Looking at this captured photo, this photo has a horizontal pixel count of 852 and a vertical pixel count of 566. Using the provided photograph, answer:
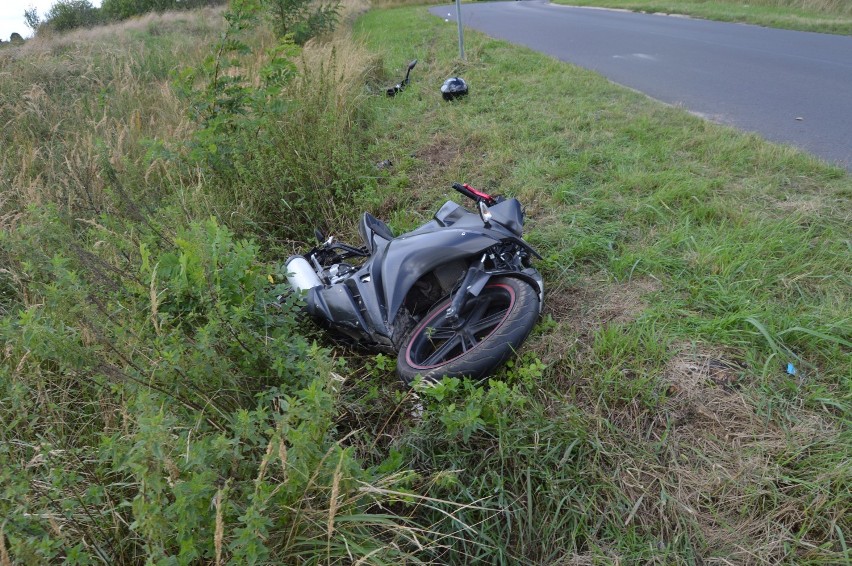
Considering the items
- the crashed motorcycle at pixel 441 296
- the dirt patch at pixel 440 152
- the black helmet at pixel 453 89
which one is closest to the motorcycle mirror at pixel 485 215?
the crashed motorcycle at pixel 441 296

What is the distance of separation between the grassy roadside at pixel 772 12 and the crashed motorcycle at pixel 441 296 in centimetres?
1271

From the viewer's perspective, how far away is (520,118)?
596 centimetres

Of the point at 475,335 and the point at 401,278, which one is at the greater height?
the point at 401,278

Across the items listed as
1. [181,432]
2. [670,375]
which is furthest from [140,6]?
[670,375]

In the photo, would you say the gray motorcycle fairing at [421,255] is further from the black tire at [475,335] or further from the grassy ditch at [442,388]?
the grassy ditch at [442,388]

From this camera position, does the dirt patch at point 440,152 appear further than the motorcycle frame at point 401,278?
Yes

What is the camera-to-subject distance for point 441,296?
298 centimetres

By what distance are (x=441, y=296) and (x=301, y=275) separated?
0.92 metres

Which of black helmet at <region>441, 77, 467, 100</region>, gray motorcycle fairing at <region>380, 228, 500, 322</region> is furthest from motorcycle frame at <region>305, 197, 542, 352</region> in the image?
black helmet at <region>441, 77, 467, 100</region>

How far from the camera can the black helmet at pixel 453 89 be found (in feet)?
23.1

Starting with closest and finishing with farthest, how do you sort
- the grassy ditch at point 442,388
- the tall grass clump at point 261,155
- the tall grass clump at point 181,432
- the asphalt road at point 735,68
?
the tall grass clump at point 181,432, the grassy ditch at point 442,388, the tall grass clump at point 261,155, the asphalt road at point 735,68

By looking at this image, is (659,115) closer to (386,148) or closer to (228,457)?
(386,148)

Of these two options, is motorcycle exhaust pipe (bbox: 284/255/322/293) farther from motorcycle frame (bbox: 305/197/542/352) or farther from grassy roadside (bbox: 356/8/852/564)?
grassy roadside (bbox: 356/8/852/564)

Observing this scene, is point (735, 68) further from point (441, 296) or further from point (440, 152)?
point (441, 296)
